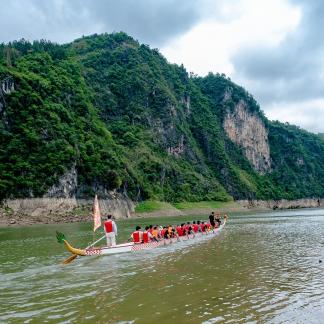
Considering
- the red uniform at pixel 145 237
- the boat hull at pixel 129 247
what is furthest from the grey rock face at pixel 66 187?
the red uniform at pixel 145 237

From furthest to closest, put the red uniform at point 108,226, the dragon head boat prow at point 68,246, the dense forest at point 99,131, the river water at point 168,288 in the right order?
the dense forest at point 99,131 → the red uniform at point 108,226 → the dragon head boat prow at point 68,246 → the river water at point 168,288

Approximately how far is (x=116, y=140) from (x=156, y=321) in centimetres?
13526

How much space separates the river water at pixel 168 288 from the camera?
1276cm

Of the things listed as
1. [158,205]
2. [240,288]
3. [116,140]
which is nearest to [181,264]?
[240,288]

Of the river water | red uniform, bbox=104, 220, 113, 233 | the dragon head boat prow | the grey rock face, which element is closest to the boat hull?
the dragon head boat prow

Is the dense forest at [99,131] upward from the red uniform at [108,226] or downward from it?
upward

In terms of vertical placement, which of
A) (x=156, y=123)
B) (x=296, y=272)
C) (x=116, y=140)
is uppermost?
(x=156, y=123)

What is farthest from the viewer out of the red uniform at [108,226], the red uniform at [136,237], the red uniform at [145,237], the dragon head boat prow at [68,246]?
the red uniform at [145,237]

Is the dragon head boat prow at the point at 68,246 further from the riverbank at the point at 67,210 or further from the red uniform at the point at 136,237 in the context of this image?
A: the riverbank at the point at 67,210

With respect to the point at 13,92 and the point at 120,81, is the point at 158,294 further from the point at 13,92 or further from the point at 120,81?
the point at 120,81

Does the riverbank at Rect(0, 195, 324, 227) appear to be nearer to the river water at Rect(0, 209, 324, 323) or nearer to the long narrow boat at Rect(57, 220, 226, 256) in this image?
the long narrow boat at Rect(57, 220, 226, 256)

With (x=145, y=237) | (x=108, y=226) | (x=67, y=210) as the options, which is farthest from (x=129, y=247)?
(x=67, y=210)

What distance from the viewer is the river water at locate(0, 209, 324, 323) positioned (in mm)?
12758

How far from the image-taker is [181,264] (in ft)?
74.8
